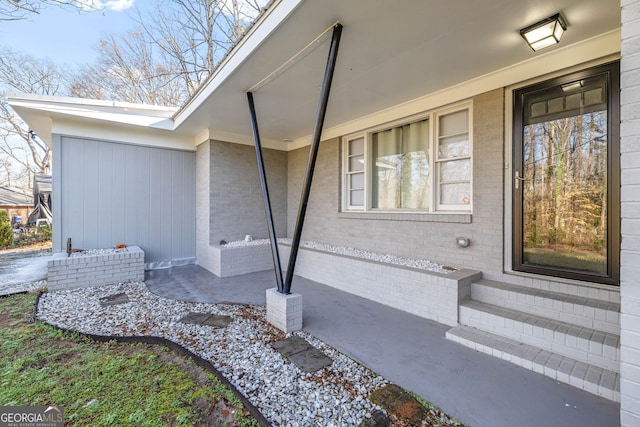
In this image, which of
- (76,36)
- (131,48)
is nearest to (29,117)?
(76,36)

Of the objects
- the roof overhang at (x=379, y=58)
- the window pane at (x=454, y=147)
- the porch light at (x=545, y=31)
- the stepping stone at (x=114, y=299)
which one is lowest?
the stepping stone at (x=114, y=299)

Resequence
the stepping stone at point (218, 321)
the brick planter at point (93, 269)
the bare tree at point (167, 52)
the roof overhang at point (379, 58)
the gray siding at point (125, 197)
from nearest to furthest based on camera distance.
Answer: the roof overhang at point (379, 58)
the stepping stone at point (218, 321)
the brick planter at point (93, 269)
the gray siding at point (125, 197)
the bare tree at point (167, 52)

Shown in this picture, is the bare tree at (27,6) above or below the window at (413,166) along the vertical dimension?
above

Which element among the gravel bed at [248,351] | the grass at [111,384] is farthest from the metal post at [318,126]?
the grass at [111,384]

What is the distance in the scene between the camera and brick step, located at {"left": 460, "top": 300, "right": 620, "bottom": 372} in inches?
92.5

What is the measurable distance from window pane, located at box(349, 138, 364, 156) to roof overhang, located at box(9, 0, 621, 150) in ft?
1.30

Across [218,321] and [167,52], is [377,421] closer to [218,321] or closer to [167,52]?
[218,321]

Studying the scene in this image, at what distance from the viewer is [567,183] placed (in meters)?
3.15

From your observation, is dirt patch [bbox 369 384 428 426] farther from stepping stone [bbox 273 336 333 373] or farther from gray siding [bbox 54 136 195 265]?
gray siding [bbox 54 136 195 265]

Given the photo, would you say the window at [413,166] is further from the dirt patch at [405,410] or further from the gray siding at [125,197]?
the gray siding at [125,197]

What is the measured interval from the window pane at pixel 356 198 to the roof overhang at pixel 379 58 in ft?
4.40

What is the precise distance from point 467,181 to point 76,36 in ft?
39.0

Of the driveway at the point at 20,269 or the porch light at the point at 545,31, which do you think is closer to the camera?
the porch light at the point at 545,31

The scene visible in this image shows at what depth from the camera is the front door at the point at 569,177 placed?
285cm
